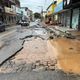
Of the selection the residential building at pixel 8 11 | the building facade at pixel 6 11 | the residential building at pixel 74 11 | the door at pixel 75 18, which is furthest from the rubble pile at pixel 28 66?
the residential building at pixel 8 11

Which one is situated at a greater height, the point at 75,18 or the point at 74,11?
the point at 74,11

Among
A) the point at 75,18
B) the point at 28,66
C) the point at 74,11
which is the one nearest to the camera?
the point at 28,66

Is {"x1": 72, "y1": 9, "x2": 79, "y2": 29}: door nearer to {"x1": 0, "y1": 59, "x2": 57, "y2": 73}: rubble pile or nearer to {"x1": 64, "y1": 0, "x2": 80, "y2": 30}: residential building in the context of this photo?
{"x1": 64, "y1": 0, "x2": 80, "y2": 30}: residential building

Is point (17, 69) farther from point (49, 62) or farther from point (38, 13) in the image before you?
point (38, 13)

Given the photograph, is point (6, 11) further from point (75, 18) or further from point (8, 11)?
point (75, 18)

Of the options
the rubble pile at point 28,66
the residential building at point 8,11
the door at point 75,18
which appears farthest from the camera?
the residential building at point 8,11

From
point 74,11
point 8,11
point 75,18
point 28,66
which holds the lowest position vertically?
point 28,66

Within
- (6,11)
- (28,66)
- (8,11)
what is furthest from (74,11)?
(8,11)

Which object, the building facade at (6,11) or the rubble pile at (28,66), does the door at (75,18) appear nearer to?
the building facade at (6,11)

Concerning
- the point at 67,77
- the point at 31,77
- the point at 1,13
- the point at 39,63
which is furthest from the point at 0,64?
the point at 1,13

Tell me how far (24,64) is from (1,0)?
47.8 m

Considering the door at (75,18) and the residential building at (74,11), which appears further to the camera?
the door at (75,18)

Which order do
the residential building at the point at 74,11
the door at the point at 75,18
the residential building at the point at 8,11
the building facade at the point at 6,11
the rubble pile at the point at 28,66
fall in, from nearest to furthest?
the rubble pile at the point at 28,66
the residential building at the point at 74,11
the door at the point at 75,18
the building facade at the point at 6,11
the residential building at the point at 8,11

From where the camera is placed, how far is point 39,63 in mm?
9039
